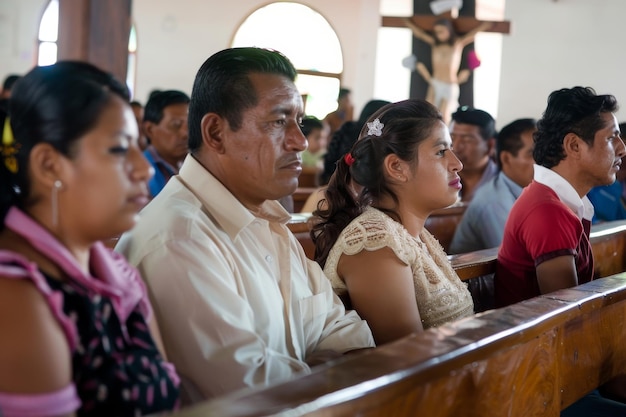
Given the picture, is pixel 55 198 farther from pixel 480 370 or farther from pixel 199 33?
pixel 199 33

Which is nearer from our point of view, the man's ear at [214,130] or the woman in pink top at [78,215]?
the woman in pink top at [78,215]

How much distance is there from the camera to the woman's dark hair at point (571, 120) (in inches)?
121

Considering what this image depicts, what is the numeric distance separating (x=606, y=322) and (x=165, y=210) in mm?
1254

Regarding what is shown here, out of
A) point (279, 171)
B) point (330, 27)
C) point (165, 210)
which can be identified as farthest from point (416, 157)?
point (330, 27)

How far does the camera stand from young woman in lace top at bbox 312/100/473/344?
2.15m

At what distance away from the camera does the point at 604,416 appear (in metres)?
2.59

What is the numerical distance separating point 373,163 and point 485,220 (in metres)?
1.74

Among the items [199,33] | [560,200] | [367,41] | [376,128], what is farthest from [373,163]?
[199,33]

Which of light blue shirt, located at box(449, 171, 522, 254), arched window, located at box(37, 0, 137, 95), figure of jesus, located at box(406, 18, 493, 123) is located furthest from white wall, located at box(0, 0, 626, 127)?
light blue shirt, located at box(449, 171, 522, 254)

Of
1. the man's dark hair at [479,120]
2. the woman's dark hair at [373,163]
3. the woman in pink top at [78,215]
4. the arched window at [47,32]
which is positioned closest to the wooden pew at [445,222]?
the man's dark hair at [479,120]

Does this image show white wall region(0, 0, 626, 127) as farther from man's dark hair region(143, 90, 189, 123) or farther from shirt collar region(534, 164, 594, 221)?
shirt collar region(534, 164, 594, 221)

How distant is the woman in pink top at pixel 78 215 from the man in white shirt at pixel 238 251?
0.24 m

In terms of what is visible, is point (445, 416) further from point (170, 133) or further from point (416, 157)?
point (170, 133)

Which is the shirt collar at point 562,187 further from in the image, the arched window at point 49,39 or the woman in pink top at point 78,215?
the arched window at point 49,39
